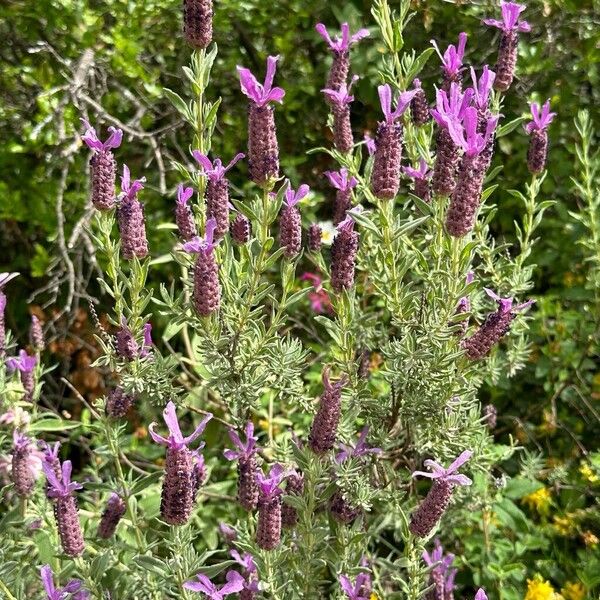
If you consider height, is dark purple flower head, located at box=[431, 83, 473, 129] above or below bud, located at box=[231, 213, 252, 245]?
above

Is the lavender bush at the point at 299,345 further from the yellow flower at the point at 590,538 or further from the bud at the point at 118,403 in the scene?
the yellow flower at the point at 590,538

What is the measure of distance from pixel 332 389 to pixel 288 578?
21.0 inches

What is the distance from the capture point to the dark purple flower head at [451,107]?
1.30m

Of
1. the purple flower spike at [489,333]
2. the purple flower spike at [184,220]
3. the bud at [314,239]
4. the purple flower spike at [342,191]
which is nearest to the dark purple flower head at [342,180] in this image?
the purple flower spike at [342,191]

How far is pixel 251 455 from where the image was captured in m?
1.46

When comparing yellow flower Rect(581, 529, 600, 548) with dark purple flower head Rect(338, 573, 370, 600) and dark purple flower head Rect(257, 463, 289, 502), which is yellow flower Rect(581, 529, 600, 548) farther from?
dark purple flower head Rect(257, 463, 289, 502)

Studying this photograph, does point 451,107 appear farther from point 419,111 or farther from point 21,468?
point 21,468

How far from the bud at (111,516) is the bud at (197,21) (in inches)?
35.8

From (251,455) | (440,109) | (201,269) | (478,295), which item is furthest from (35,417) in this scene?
(440,109)

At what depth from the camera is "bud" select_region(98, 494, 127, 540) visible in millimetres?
1604

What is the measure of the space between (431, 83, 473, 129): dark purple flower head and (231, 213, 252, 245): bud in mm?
406

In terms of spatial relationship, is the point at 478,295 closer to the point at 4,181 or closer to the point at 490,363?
the point at 490,363

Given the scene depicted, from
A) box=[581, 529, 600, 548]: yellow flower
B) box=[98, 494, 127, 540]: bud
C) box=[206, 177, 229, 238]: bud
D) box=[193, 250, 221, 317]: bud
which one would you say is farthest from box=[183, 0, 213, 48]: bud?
box=[581, 529, 600, 548]: yellow flower

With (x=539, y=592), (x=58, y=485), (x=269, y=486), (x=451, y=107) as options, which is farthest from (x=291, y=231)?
(x=539, y=592)
